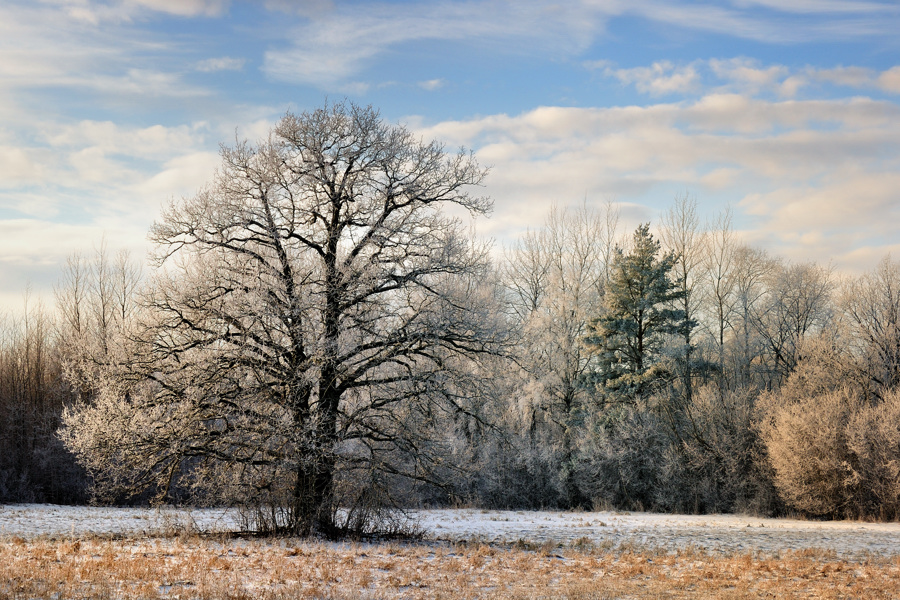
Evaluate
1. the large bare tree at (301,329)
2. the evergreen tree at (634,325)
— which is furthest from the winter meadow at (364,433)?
the evergreen tree at (634,325)

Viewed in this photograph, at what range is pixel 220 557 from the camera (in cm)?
1298

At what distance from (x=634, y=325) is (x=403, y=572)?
93.6 feet

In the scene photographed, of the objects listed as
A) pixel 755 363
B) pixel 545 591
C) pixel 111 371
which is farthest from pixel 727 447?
pixel 111 371

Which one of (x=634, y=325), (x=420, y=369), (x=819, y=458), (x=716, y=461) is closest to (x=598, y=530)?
(x=420, y=369)

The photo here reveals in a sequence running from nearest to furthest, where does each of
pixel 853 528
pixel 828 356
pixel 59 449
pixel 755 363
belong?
pixel 853 528
pixel 828 356
pixel 59 449
pixel 755 363

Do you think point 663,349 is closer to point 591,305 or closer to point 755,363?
point 591,305

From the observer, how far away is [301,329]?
1650 cm

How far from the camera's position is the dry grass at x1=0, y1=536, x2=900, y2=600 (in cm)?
989

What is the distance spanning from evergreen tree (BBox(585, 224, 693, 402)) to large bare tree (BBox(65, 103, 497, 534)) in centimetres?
2079

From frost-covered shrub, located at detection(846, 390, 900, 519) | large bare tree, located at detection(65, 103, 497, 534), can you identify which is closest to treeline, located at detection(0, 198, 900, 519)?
frost-covered shrub, located at detection(846, 390, 900, 519)

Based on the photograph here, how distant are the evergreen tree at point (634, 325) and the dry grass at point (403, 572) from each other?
22042 millimetres

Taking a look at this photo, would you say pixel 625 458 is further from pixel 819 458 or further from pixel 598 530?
pixel 598 530

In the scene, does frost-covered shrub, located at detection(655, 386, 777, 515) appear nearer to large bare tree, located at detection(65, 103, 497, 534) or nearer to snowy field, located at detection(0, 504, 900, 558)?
snowy field, located at detection(0, 504, 900, 558)

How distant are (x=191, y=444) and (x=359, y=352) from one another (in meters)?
4.75
